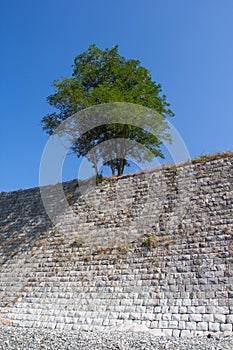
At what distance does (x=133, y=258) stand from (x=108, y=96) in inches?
315

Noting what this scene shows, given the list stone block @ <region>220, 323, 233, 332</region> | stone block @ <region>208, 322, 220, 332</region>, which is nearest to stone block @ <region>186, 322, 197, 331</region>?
stone block @ <region>208, 322, 220, 332</region>

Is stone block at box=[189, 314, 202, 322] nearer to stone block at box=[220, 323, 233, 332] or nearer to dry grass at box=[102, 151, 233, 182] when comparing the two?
stone block at box=[220, 323, 233, 332]

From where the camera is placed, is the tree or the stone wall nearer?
the stone wall

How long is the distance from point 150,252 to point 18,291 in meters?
4.86

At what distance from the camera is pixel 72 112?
15664 mm

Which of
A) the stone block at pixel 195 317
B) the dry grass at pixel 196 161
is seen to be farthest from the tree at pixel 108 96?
the stone block at pixel 195 317

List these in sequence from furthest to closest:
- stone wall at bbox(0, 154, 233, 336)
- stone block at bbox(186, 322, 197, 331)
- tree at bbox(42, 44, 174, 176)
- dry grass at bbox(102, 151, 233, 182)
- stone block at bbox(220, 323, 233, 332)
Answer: tree at bbox(42, 44, 174, 176) < dry grass at bbox(102, 151, 233, 182) < stone wall at bbox(0, 154, 233, 336) < stone block at bbox(186, 322, 197, 331) < stone block at bbox(220, 323, 233, 332)

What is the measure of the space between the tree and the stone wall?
391 centimetres

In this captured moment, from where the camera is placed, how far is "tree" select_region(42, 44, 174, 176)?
49.5ft

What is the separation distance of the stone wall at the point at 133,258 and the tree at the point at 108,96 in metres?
3.91

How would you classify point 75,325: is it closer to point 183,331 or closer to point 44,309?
point 44,309

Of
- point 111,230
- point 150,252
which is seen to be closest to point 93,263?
point 111,230

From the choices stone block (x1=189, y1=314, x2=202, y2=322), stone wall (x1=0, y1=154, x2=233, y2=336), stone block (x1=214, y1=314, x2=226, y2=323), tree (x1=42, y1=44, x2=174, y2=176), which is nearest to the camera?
stone block (x1=214, y1=314, x2=226, y2=323)

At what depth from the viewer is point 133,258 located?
9742 millimetres
